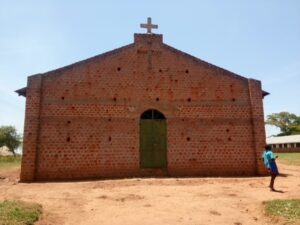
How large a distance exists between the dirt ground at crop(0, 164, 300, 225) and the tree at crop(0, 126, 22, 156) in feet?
191

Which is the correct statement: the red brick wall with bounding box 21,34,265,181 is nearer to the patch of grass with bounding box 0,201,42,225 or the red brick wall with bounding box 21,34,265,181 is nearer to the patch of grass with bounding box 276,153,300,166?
the patch of grass with bounding box 0,201,42,225

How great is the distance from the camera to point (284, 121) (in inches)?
2889

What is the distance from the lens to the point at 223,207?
8898 millimetres

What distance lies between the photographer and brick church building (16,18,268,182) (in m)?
15.3

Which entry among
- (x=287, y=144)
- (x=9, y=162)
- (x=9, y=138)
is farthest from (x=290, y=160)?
(x=9, y=138)

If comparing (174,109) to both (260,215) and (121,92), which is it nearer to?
(121,92)

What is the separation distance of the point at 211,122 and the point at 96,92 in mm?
6301

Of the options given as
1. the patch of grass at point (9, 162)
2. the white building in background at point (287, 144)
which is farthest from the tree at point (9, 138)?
the white building in background at point (287, 144)

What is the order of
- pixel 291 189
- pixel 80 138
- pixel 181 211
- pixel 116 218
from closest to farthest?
pixel 116 218 → pixel 181 211 → pixel 291 189 → pixel 80 138

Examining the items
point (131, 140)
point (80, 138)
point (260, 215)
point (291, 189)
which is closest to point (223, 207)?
point (260, 215)

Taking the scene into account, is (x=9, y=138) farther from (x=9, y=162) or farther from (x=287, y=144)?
(x=287, y=144)

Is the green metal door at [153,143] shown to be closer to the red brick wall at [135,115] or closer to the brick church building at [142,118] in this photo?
the brick church building at [142,118]

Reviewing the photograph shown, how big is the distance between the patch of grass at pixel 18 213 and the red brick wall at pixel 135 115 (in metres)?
6.55

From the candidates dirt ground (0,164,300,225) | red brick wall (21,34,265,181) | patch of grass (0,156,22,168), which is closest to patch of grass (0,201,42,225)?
dirt ground (0,164,300,225)
